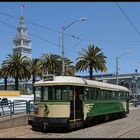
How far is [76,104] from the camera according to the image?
23328 mm

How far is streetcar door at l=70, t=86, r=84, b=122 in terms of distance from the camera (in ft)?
74.6

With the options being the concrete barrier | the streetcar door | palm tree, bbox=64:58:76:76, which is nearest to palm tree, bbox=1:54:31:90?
palm tree, bbox=64:58:76:76

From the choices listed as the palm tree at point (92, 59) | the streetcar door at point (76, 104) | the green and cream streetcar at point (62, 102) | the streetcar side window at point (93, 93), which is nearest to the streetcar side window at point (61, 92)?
the green and cream streetcar at point (62, 102)

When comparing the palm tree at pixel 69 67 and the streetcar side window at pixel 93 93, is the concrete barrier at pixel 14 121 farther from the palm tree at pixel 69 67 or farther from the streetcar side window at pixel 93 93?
the palm tree at pixel 69 67

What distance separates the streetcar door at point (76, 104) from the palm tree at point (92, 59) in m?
39.2

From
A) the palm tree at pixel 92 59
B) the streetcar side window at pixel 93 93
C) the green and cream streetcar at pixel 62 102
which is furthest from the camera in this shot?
the palm tree at pixel 92 59

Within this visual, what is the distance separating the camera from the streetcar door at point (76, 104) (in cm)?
2275

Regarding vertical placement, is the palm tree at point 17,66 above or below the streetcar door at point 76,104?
above

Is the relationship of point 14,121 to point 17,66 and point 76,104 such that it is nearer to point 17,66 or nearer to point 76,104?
point 76,104

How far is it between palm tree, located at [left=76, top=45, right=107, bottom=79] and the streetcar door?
3915cm

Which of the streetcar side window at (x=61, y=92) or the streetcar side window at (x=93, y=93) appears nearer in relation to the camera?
the streetcar side window at (x=61, y=92)

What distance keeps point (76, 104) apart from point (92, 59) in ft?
133

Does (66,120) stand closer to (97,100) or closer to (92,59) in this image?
(97,100)

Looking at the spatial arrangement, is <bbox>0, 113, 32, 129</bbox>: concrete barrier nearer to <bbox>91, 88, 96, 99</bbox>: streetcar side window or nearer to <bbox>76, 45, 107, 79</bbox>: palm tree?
<bbox>91, 88, 96, 99</bbox>: streetcar side window
